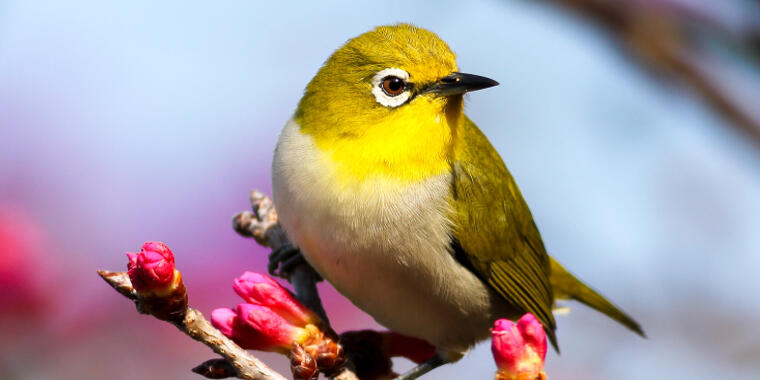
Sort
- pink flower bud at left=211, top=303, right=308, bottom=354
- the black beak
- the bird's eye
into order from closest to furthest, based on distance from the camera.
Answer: pink flower bud at left=211, top=303, right=308, bottom=354
the black beak
the bird's eye

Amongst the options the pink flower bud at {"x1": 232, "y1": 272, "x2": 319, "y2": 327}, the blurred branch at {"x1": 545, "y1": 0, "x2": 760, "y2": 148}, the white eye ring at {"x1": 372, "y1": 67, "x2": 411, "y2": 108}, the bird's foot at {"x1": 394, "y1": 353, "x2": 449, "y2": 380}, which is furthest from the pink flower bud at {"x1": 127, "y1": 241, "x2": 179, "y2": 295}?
the blurred branch at {"x1": 545, "y1": 0, "x2": 760, "y2": 148}

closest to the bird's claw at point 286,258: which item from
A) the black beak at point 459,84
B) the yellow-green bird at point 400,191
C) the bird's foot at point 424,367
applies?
the yellow-green bird at point 400,191

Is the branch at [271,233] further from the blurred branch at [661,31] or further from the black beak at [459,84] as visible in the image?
the blurred branch at [661,31]

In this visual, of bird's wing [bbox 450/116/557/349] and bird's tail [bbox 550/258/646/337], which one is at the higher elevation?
bird's wing [bbox 450/116/557/349]

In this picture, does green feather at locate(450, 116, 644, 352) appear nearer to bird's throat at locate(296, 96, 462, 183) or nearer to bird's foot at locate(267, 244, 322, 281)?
bird's throat at locate(296, 96, 462, 183)

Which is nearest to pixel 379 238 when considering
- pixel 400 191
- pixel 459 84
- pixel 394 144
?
pixel 400 191

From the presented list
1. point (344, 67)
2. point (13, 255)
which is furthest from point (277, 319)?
point (13, 255)

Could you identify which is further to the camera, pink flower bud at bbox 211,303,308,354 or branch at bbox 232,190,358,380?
branch at bbox 232,190,358,380
